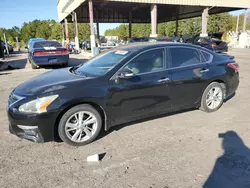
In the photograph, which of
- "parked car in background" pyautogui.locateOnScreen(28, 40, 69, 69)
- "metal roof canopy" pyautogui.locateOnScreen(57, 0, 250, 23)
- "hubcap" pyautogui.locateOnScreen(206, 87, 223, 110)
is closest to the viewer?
"hubcap" pyautogui.locateOnScreen(206, 87, 223, 110)

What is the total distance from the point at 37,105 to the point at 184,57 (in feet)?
9.45

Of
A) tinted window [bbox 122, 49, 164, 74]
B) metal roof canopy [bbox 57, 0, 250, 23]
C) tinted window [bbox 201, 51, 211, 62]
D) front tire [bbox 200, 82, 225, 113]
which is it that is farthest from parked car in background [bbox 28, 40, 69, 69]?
metal roof canopy [bbox 57, 0, 250, 23]

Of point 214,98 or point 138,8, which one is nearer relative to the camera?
point 214,98

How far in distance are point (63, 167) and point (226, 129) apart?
9.52 feet

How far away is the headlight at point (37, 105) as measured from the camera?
9.99 ft

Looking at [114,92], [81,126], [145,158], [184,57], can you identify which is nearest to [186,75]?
[184,57]

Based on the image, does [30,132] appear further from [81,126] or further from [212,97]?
[212,97]

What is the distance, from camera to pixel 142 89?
12.1 ft

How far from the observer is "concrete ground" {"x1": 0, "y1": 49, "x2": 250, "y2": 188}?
2.55 m

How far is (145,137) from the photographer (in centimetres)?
361

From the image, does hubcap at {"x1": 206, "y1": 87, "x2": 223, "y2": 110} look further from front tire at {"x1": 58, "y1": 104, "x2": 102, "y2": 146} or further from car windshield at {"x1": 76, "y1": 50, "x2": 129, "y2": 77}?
front tire at {"x1": 58, "y1": 104, "x2": 102, "y2": 146}

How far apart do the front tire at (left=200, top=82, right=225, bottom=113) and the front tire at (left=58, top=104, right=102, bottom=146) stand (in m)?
2.41

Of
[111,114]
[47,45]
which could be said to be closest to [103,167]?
[111,114]

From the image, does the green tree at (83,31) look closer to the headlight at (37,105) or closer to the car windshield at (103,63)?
the car windshield at (103,63)
